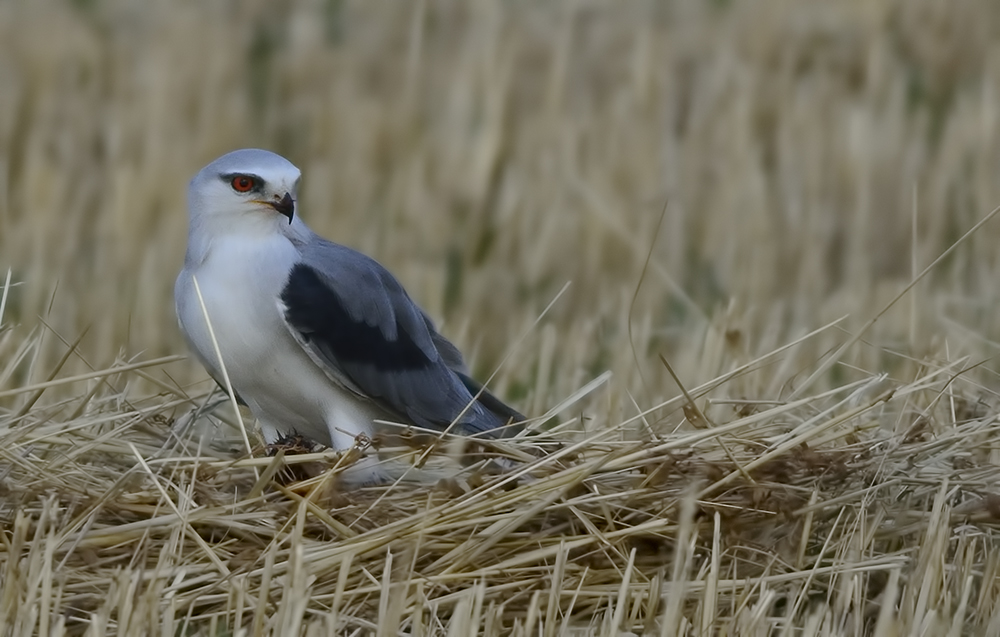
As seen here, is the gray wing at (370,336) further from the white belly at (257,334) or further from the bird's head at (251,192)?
the bird's head at (251,192)

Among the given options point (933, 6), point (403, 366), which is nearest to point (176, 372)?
point (403, 366)

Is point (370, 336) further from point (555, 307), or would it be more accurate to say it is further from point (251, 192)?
point (555, 307)

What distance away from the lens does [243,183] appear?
3.72 m

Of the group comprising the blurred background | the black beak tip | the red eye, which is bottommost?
the blurred background

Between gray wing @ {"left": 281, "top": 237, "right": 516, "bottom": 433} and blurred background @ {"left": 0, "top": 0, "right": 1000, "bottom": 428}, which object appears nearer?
gray wing @ {"left": 281, "top": 237, "right": 516, "bottom": 433}

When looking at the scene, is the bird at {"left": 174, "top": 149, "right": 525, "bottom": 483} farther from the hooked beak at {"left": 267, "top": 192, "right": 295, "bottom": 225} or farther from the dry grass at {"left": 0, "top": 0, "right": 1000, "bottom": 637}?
the dry grass at {"left": 0, "top": 0, "right": 1000, "bottom": 637}

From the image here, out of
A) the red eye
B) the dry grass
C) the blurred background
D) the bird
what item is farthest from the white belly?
the blurred background

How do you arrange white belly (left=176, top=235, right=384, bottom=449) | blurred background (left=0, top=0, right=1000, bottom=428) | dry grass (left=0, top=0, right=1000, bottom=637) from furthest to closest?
blurred background (left=0, top=0, right=1000, bottom=428) → white belly (left=176, top=235, right=384, bottom=449) → dry grass (left=0, top=0, right=1000, bottom=637)

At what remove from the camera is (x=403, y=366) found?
12.7 ft

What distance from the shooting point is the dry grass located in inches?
120

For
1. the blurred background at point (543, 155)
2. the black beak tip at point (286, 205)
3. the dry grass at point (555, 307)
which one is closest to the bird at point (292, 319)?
the black beak tip at point (286, 205)

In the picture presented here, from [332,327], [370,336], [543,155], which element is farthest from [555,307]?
[332,327]

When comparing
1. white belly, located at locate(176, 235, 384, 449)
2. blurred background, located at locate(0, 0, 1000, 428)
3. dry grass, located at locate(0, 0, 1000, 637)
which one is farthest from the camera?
blurred background, located at locate(0, 0, 1000, 428)

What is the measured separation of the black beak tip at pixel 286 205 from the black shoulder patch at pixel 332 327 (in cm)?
14
